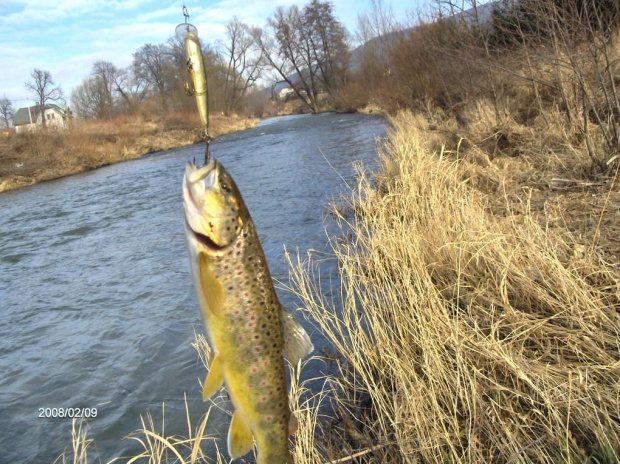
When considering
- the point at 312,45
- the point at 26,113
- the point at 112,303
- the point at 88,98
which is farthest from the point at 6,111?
the point at 112,303

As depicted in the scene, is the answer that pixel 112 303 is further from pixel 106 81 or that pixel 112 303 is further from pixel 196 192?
pixel 106 81

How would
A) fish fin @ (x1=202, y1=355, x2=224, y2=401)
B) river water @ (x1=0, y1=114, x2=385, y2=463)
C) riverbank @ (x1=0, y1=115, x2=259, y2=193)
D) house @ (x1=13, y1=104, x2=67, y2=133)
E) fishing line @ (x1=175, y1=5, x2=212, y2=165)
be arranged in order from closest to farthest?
fish fin @ (x1=202, y1=355, x2=224, y2=401) → fishing line @ (x1=175, y1=5, x2=212, y2=165) → river water @ (x1=0, y1=114, x2=385, y2=463) → riverbank @ (x1=0, y1=115, x2=259, y2=193) → house @ (x1=13, y1=104, x2=67, y2=133)

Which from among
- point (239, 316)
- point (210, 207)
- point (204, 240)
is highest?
point (210, 207)

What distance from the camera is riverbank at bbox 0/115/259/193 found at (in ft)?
78.3

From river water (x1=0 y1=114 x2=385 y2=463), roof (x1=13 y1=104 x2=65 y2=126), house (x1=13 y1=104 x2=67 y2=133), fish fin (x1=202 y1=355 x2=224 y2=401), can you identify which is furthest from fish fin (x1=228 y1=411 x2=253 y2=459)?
roof (x1=13 y1=104 x2=65 y2=126)

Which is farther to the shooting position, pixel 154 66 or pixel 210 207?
pixel 154 66

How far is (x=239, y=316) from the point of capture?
1804 millimetres

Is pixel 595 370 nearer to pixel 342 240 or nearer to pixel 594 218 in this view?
pixel 594 218

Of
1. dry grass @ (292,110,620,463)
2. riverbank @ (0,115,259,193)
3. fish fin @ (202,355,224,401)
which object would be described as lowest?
dry grass @ (292,110,620,463)

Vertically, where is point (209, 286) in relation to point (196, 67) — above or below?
below

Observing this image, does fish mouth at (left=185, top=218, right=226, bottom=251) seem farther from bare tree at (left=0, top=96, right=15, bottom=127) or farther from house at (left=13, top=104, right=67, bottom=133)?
bare tree at (left=0, top=96, right=15, bottom=127)
